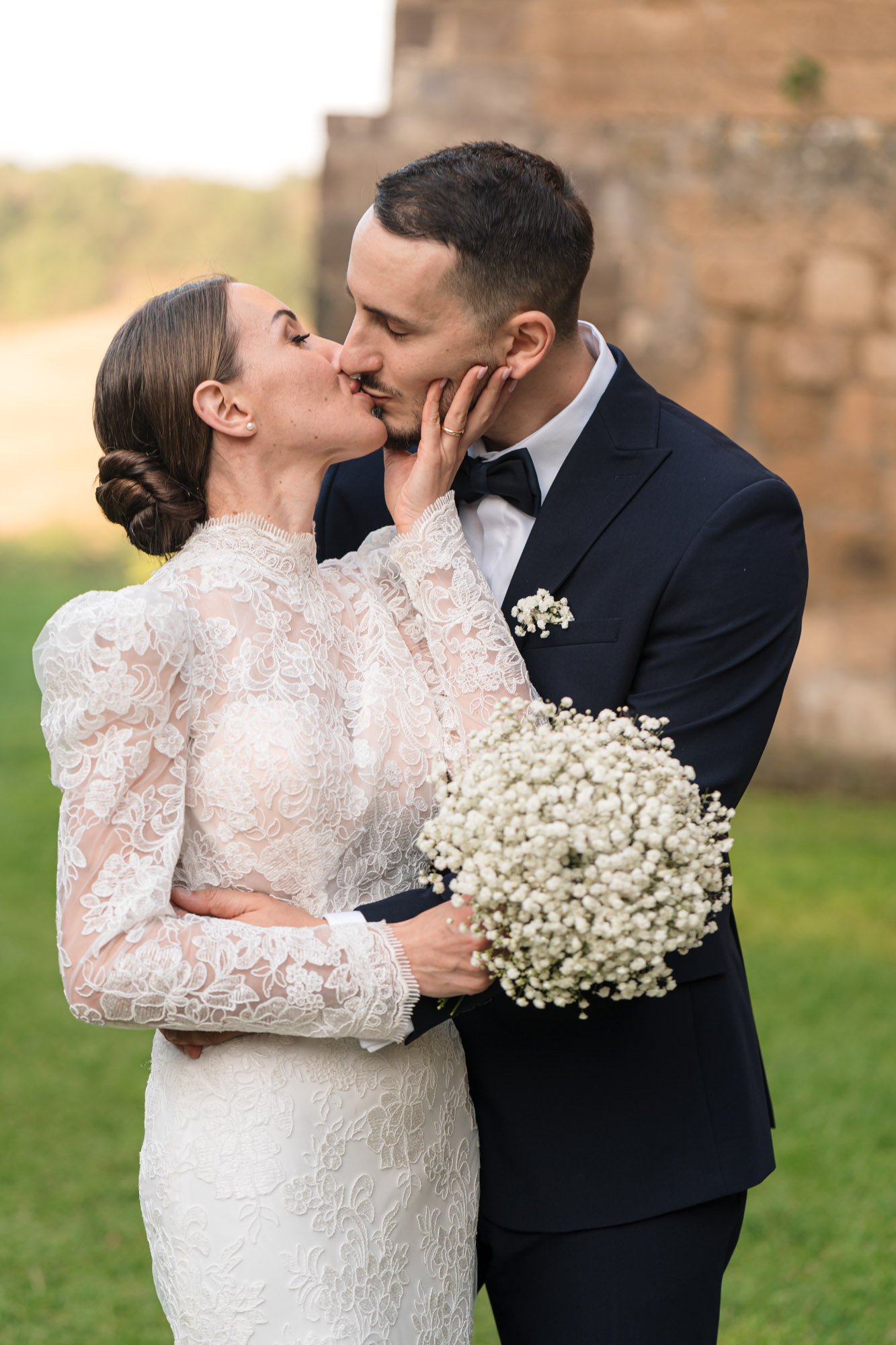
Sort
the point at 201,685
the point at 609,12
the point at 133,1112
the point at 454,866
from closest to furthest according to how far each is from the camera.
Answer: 1. the point at 454,866
2. the point at 201,685
3. the point at 133,1112
4. the point at 609,12

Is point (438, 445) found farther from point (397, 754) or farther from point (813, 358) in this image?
point (813, 358)

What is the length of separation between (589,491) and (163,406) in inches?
33.4

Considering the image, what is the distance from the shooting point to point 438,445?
2764 mm

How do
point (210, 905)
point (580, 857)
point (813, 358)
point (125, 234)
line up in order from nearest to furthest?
point (580, 857)
point (210, 905)
point (813, 358)
point (125, 234)

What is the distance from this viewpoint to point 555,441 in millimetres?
2945

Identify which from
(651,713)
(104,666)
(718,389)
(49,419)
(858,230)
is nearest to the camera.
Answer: (104,666)

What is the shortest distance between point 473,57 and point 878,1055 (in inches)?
235

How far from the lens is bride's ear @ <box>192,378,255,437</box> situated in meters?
2.61

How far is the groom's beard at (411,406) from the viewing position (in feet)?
9.25

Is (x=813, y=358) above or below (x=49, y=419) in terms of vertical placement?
above

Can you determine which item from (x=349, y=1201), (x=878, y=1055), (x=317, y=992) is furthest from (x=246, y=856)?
(x=878, y=1055)

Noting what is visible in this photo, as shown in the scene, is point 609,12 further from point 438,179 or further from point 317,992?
point 317,992

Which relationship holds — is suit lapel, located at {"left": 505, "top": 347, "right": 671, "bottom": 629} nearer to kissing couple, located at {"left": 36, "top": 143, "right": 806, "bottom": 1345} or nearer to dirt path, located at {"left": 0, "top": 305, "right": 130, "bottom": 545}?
kissing couple, located at {"left": 36, "top": 143, "right": 806, "bottom": 1345}

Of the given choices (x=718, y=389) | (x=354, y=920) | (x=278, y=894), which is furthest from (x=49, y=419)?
(x=354, y=920)
